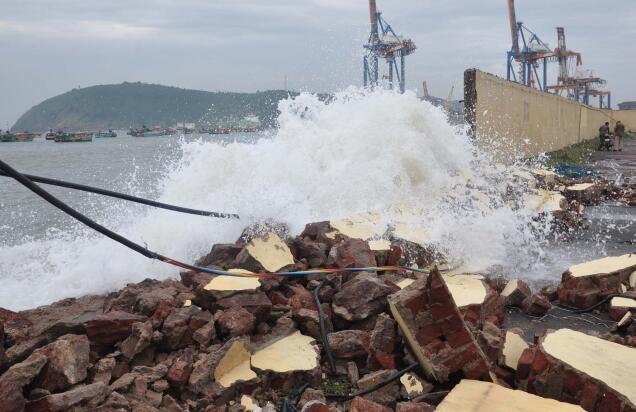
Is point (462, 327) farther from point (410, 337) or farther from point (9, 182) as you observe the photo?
point (9, 182)

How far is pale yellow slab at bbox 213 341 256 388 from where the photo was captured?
2672 millimetres

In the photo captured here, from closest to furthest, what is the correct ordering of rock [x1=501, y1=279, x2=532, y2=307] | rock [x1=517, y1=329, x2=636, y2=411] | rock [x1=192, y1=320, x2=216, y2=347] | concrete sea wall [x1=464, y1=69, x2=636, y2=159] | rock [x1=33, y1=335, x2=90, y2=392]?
rock [x1=517, y1=329, x2=636, y2=411] < rock [x1=33, y1=335, x2=90, y2=392] < rock [x1=192, y1=320, x2=216, y2=347] < rock [x1=501, y1=279, x2=532, y2=307] < concrete sea wall [x1=464, y1=69, x2=636, y2=159]

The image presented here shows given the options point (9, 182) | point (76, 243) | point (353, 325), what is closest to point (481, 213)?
point (353, 325)

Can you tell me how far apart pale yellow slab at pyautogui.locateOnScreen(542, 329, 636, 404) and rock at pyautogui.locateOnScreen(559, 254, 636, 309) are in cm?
139

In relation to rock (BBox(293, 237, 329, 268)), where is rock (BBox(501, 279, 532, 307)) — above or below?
below

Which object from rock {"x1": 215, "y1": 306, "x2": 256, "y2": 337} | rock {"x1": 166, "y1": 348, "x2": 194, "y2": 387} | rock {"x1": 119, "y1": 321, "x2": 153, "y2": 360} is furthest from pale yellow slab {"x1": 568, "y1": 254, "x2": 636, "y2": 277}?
rock {"x1": 119, "y1": 321, "x2": 153, "y2": 360}

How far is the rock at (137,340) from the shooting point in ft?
9.14

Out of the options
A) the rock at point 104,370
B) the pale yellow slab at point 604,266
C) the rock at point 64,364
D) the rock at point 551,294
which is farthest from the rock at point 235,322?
the pale yellow slab at point 604,266

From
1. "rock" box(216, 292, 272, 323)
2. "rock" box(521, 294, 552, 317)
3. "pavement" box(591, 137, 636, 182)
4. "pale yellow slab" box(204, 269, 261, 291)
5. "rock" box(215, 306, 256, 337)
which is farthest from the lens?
"pavement" box(591, 137, 636, 182)

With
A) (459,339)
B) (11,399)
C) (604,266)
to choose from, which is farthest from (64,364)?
(604,266)

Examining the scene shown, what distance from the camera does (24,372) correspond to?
7.54ft

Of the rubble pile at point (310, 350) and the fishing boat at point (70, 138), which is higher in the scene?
the fishing boat at point (70, 138)

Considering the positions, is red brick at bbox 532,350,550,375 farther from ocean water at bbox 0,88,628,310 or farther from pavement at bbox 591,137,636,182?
pavement at bbox 591,137,636,182

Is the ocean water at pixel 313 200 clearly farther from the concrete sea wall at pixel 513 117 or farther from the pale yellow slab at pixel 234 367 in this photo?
the pale yellow slab at pixel 234 367
